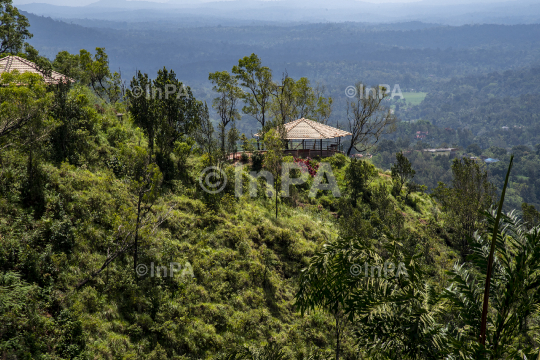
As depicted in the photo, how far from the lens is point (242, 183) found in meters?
15.4

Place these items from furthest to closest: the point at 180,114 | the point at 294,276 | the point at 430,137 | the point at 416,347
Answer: the point at 430,137 < the point at 180,114 < the point at 294,276 < the point at 416,347

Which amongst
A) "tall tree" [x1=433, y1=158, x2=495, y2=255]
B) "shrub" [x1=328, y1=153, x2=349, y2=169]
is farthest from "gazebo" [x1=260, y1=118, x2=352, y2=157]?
"tall tree" [x1=433, y1=158, x2=495, y2=255]

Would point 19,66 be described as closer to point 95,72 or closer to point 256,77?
point 95,72

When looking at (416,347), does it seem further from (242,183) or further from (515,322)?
(242,183)

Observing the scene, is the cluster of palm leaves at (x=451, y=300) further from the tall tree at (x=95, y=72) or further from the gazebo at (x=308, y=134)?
the tall tree at (x=95, y=72)

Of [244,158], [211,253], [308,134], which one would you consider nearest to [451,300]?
[211,253]

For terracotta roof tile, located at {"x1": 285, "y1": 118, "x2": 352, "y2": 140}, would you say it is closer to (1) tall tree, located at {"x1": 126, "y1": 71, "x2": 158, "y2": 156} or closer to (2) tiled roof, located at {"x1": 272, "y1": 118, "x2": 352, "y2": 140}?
(2) tiled roof, located at {"x1": 272, "y1": 118, "x2": 352, "y2": 140}

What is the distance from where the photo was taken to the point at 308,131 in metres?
22.7

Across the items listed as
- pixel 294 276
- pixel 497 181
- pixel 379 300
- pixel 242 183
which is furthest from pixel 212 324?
pixel 497 181

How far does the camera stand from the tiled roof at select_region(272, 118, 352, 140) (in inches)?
878

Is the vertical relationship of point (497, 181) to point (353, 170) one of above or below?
below

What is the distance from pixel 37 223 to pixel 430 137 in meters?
163

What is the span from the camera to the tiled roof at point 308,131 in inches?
878

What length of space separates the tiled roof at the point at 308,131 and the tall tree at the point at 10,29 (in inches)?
Answer: 804
